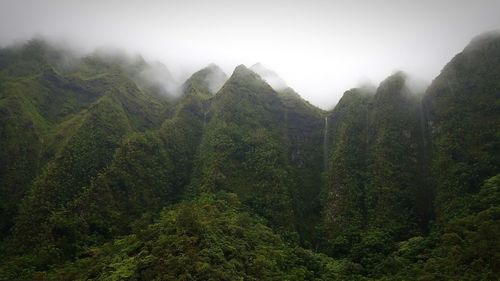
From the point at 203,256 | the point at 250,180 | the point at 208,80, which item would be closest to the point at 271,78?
the point at 208,80

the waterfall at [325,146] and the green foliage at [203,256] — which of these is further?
the waterfall at [325,146]

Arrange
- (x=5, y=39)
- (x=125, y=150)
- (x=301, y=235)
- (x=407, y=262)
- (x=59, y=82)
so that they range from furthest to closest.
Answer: (x=5, y=39) → (x=59, y=82) → (x=125, y=150) → (x=301, y=235) → (x=407, y=262)

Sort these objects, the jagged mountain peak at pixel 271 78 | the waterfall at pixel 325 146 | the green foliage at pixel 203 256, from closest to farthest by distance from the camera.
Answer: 1. the green foliage at pixel 203 256
2. the waterfall at pixel 325 146
3. the jagged mountain peak at pixel 271 78

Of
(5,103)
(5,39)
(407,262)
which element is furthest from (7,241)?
(5,39)

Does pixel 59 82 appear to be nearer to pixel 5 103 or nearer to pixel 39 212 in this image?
pixel 5 103

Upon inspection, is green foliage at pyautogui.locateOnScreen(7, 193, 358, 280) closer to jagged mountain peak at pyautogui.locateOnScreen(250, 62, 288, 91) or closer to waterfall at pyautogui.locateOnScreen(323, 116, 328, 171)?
waterfall at pyautogui.locateOnScreen(323, 116, 328, 171)

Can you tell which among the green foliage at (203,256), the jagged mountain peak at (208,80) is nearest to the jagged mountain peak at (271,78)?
the jagged mountain peak at (208,80)

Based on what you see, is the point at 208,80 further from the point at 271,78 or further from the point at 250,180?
the point at 250,180

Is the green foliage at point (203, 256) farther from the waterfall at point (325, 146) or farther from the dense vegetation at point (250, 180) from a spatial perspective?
the waterfall at point (325, 146)
